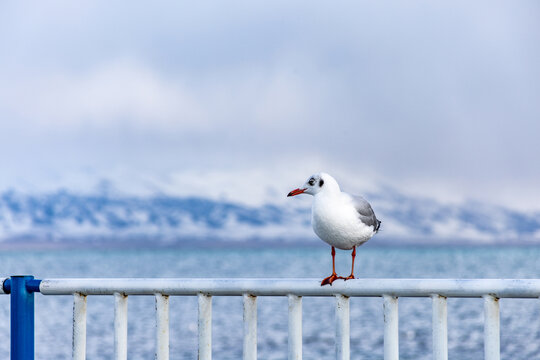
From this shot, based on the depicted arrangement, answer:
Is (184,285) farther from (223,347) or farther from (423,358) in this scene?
(223,347)

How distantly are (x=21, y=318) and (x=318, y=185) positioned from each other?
4.88 feet

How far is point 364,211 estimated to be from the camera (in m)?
3.85

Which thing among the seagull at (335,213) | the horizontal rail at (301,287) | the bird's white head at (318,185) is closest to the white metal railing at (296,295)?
the horizontal rail at (301,287)

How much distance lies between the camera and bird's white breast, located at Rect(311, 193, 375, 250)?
3.71 m

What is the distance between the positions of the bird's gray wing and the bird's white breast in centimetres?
3

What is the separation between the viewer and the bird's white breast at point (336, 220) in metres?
3.71

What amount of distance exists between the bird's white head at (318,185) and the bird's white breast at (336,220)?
3 centimetres

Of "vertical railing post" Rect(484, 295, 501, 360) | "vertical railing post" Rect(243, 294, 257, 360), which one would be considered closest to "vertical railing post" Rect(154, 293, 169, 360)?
"vertical railing post" Rect(243, 294, 257, 360)

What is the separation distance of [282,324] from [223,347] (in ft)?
23.9

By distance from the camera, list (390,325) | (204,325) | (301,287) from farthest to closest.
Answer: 1. (204,325)
2. (301,287)
3. (390,325)

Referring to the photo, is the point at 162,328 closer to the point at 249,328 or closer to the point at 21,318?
the point at 249,328

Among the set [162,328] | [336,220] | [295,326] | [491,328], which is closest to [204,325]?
[162,328]

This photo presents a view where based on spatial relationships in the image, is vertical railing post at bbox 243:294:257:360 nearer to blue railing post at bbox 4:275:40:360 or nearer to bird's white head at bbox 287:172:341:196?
bird's white head at bbox 287:172:341:196

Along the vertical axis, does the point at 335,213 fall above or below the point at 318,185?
below
